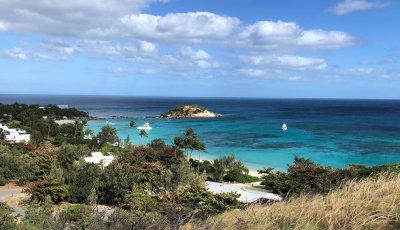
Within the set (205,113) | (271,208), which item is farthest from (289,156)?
(205,113)

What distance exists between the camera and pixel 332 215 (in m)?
4.71

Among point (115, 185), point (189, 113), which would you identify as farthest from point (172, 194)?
point (189, 113)

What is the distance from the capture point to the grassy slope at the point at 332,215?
443 centimetres

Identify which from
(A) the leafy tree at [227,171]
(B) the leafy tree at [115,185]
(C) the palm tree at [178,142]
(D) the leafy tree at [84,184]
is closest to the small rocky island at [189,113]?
(C) the palm tree at [178,142]

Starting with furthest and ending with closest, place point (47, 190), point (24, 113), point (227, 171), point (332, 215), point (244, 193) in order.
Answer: point (24, 113)
point (227, 171)
point (244, 193)
point (47, 190)
point (332, 215)

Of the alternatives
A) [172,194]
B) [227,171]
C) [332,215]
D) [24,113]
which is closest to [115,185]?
[172,194]

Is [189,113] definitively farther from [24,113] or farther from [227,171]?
[227,171]

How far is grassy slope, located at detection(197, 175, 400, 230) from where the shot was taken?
4434 millimetres

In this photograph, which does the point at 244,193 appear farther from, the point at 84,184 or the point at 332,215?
the point at 332,215

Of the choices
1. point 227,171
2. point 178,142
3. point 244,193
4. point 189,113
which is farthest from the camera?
point 189,113

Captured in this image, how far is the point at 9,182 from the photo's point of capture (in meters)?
32.7

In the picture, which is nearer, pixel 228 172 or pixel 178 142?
pixel 228 172

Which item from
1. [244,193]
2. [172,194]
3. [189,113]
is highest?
[189,113]

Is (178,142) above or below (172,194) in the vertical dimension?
above
